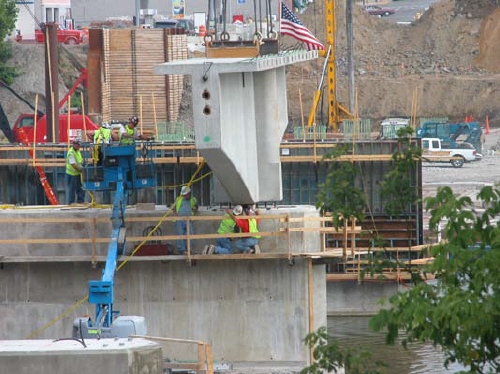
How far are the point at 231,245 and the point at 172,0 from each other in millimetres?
70226

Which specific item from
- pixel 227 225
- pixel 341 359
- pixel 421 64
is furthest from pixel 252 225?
pixel 421 64

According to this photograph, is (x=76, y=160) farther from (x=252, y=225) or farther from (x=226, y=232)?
(x=252, y=225)

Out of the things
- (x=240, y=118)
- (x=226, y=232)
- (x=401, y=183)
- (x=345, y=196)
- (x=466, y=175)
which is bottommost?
(x=226, y=232)

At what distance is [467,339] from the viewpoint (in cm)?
1279

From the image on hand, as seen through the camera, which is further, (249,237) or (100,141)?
(100,141)

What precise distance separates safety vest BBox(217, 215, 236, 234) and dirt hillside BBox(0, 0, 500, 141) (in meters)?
49.2

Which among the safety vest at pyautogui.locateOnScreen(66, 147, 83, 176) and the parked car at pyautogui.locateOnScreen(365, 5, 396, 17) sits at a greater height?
the parked car at pyautogui.locateOnScreen(365, 5, 396, 17)

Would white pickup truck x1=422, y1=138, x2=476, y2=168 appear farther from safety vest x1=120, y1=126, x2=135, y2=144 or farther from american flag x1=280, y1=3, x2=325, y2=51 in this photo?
safety vest x1=120, y1=126, x2=135, y2=144

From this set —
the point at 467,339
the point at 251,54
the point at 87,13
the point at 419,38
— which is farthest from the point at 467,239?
the point at 87,13

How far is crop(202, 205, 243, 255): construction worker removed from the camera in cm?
2611

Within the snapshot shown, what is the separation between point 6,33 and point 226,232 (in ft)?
157

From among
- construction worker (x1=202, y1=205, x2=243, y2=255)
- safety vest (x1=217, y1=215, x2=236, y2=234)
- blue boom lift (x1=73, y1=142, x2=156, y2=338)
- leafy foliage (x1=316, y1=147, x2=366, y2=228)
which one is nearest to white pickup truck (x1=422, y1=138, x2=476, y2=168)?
blue boom lift (x1=73, y1=142, x2=156, y2=338)

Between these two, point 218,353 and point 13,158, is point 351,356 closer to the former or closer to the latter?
point 218,353

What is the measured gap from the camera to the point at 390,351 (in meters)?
32.8
